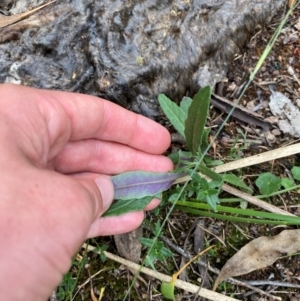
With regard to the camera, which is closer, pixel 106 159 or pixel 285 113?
pixel 106 159

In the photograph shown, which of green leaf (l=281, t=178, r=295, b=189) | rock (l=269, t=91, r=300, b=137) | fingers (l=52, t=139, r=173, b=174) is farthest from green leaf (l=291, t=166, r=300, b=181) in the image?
fingers (l=52, t=139, r=173, b=174)

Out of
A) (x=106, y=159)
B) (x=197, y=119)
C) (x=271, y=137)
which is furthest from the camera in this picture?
(x=271, y=137)

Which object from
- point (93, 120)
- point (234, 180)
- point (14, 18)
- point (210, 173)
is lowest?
point (234, 180)

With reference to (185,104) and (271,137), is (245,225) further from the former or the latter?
(185,104)

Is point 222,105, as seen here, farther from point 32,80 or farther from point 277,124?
point 32,80

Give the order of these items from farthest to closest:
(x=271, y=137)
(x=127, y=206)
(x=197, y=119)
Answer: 1. (x=271, y=137)
2. (x=127, y=206)
3. (x=197, y=119)

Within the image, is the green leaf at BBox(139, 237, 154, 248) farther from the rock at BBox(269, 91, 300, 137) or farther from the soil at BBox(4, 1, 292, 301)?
the rock at BBox(269, 91, 300, 137)

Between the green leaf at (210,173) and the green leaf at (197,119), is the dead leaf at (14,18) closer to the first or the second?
the green leaf at (197,119)

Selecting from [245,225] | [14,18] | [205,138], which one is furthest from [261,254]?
[14,18]
